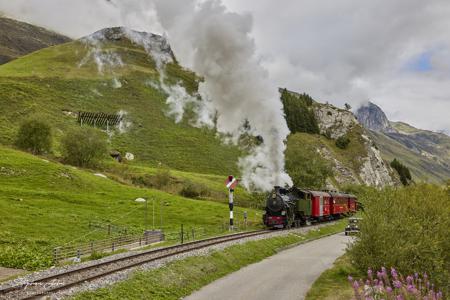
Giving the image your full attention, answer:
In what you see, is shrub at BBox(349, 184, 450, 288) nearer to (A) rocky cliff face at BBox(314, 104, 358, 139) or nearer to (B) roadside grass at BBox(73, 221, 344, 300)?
(B) roadside grass at BBox(73, 221, 344, 300)

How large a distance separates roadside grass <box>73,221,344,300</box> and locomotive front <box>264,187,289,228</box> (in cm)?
1081

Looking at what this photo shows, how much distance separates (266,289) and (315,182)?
221ft

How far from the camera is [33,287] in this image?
65.3 ft

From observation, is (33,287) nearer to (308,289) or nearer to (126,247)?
(308,289)

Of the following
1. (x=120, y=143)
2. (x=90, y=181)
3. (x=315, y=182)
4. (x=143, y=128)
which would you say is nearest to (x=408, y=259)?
(x=90, y=181)

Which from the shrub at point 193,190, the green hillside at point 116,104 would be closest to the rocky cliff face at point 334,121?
the green hillside at point 116,104

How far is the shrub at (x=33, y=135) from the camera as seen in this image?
83.2 meters

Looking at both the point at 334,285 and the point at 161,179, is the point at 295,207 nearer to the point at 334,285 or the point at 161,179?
the point at 334,285

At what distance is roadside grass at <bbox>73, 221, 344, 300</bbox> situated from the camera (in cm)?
1941

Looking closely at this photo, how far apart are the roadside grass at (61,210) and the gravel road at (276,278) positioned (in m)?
11.2

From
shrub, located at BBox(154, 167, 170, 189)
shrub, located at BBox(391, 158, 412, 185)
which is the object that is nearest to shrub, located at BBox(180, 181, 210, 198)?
shrub, located at BBox(154, 167, 170, 189)

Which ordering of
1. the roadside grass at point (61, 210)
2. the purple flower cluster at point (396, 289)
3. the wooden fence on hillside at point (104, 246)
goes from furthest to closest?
the roadside grass at point (61, 210) < the wooden fence on hillside at point (104, 246) < the purple flower cluster at point (396, 289)

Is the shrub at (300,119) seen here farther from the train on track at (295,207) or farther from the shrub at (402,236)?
the shrub at (402,236)

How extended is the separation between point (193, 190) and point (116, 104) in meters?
68.4
